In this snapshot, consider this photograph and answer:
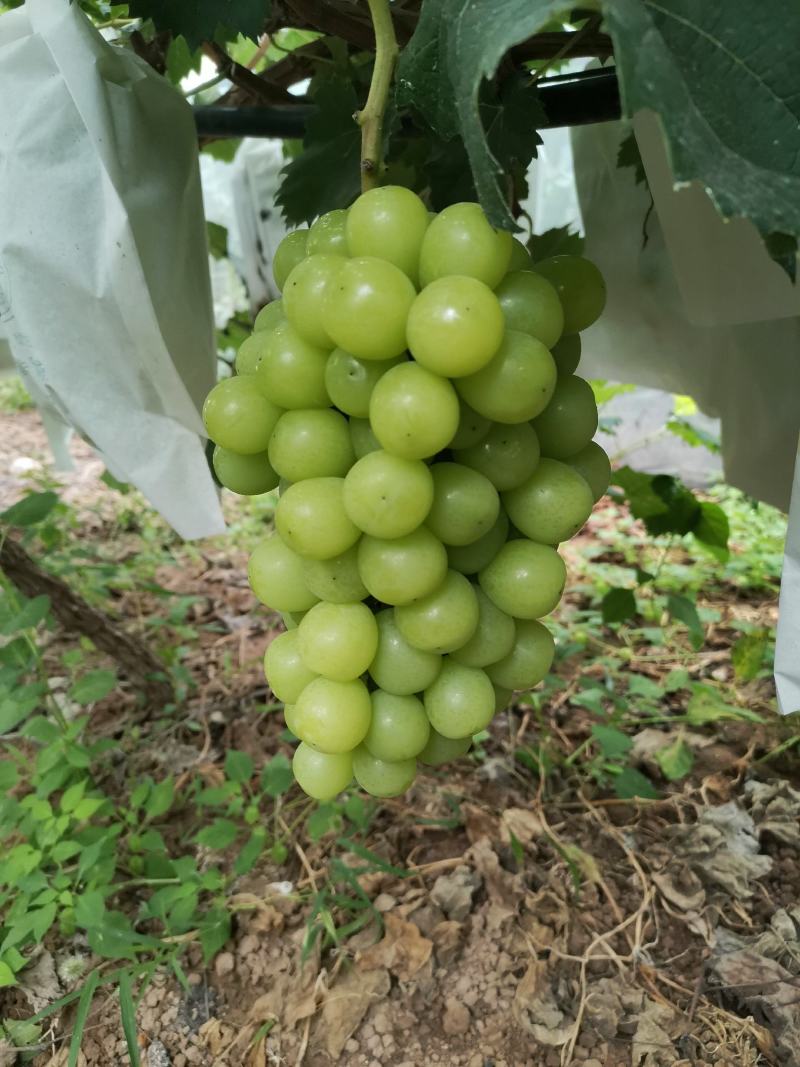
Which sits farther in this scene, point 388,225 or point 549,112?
point 549,112

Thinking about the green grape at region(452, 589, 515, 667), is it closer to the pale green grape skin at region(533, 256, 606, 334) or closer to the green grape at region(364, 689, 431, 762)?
the green grape at region(364, 689, 431, 762)

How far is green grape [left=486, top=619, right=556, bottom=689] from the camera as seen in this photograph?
1.86 ft

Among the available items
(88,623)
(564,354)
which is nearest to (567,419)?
(564,354)

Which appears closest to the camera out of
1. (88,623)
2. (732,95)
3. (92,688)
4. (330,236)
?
(732,95)

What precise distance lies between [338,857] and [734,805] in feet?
2.01

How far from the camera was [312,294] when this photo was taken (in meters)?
0.48

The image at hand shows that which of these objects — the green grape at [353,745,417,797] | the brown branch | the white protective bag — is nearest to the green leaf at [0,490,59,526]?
the brown branch

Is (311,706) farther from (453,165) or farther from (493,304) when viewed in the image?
(453,165)

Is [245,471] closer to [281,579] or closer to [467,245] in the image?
[281,579]

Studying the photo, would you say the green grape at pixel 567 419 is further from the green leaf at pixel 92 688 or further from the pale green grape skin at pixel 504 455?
the green leaf at pixel 92 688

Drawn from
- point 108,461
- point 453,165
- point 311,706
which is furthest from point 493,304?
point 108,461

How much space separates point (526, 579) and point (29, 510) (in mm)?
931

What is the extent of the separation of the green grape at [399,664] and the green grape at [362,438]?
123 mm

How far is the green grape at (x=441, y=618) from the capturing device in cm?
50
